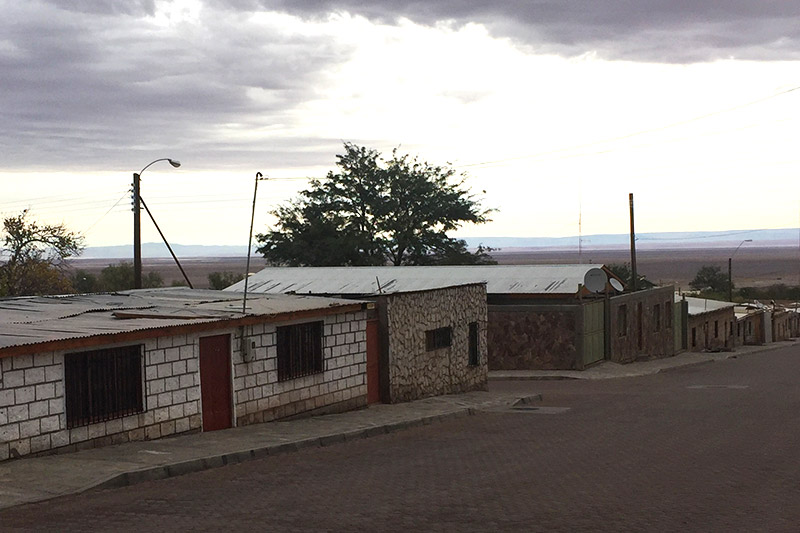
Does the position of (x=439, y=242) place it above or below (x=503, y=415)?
above

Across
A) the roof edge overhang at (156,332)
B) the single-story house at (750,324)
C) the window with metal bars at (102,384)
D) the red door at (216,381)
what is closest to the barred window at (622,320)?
the roof edge overhang at (156,332)

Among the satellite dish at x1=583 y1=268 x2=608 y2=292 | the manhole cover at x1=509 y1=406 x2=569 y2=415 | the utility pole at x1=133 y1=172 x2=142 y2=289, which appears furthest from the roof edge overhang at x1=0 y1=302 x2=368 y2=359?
the satellite dish at x1=583 y1=268 x2=608 y2=292

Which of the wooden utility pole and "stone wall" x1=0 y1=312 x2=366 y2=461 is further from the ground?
the wooden utility pole

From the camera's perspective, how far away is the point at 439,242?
68.2m

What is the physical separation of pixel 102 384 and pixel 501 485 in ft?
22.7

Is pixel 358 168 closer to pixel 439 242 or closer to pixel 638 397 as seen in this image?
pixel 439 242

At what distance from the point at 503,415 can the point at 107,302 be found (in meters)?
9.50

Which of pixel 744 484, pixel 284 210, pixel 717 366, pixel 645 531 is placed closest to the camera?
pixel 645 531

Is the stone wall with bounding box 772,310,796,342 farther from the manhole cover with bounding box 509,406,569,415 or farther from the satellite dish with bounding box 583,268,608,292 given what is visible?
the manhole cover with bounding box 509,406,569,415

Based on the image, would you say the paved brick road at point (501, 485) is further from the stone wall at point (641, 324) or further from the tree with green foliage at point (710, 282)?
the tree with green foliage at point (710, 282)

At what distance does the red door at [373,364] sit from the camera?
2353cm

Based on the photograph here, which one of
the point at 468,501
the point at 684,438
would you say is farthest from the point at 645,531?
the point at 684,438

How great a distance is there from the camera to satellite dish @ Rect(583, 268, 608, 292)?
120ft

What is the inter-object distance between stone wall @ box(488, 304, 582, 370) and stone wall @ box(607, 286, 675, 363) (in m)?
3.48
